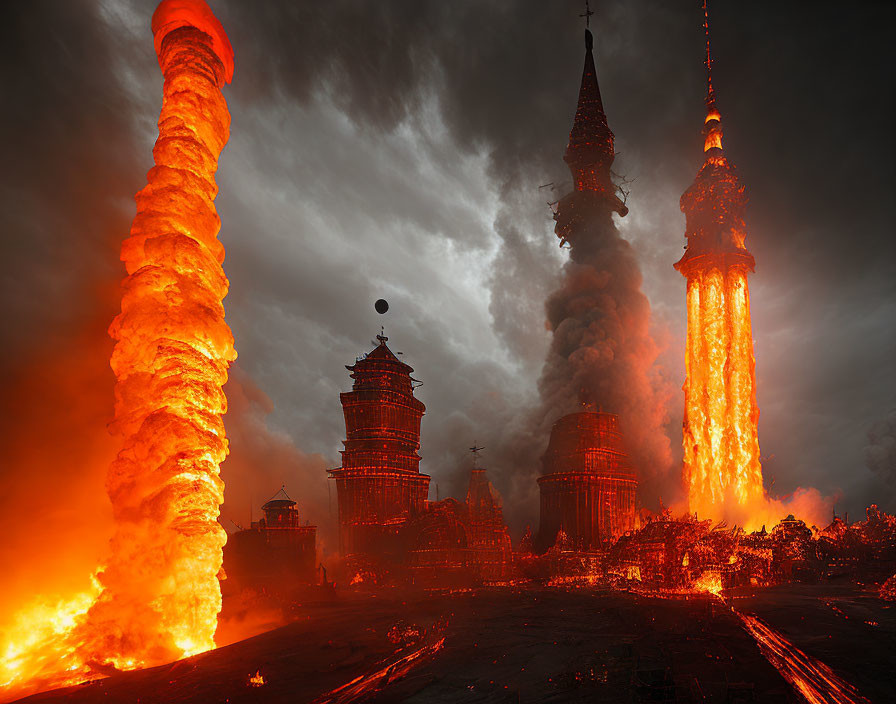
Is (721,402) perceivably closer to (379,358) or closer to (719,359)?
(719,359)

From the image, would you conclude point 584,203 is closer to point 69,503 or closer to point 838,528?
point 838,528

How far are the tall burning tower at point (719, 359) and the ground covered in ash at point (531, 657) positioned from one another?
26.7 meters

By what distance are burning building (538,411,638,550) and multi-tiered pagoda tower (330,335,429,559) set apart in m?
13.1

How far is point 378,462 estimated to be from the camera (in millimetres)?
50500

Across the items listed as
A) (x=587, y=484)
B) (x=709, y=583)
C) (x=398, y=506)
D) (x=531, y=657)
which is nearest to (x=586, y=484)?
(x=587, y=484)

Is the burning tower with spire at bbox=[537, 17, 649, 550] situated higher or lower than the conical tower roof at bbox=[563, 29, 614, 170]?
lower

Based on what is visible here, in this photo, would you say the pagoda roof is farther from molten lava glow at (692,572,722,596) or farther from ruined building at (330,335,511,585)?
molten lava glow at (692,572,722,596)

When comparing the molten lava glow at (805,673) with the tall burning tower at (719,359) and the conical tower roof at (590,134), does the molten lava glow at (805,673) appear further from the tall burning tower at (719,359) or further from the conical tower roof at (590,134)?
the conical tower roof at (590,134)

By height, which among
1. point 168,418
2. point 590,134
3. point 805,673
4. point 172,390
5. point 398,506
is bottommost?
point 805,673

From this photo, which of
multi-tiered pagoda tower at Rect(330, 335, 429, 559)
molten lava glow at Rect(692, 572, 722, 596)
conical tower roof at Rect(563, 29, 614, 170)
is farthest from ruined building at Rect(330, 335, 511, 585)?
conical tower roof at Rect(563, 29, 614, 170)

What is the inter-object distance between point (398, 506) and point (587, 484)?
18.6 m

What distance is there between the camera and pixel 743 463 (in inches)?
2125

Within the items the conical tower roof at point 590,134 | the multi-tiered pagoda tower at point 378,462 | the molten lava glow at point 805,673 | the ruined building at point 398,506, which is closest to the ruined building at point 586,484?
the ruined building at point 398,506

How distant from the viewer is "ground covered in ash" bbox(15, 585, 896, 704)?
46.6 feet
